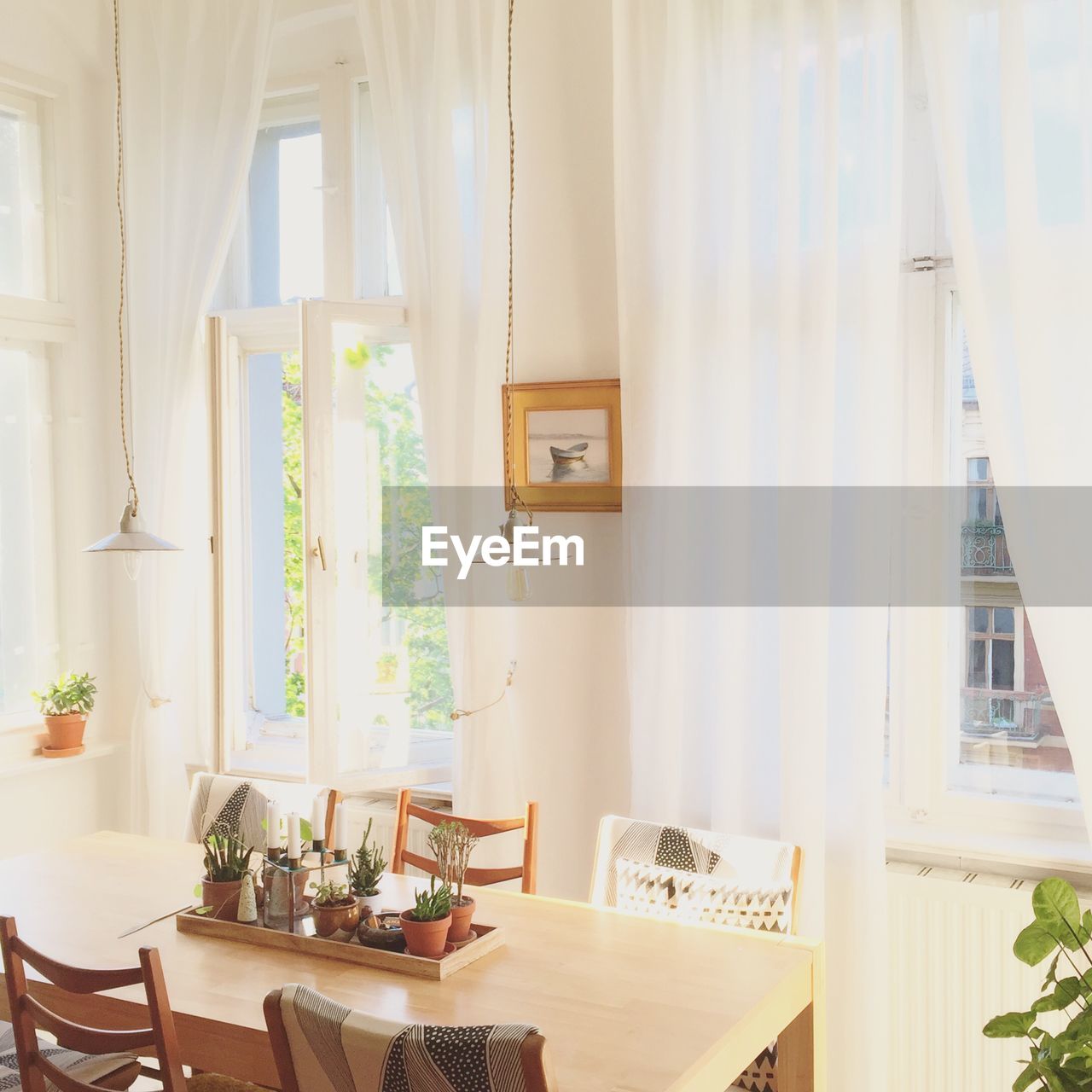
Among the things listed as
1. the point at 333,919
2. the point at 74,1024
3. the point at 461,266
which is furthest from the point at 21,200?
the point at 74,1024

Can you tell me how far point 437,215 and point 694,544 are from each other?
4.10ft

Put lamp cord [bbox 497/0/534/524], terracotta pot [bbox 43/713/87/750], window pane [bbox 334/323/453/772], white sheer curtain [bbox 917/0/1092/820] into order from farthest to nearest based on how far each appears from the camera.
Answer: terracotta pot [bbox 43/713/87/750] → window pane [bbox 334/323/453/772] → lamp cord [bbox 497/0/534/524] → white sheer curtain [bbox 917/0/1092/820]

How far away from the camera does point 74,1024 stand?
2033 mm

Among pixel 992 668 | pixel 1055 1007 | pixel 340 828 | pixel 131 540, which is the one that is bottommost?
pixel 340 828

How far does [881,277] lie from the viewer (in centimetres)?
289

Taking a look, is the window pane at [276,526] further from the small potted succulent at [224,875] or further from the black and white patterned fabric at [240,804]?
the small potted succulent at [224,875]

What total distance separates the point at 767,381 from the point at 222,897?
1.80 meters

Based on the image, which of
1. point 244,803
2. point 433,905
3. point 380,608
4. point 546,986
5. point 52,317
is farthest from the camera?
point 52,317

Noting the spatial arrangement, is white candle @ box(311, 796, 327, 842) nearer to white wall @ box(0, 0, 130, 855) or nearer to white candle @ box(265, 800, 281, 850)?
white candle @ box(265, 800, 281, 850)

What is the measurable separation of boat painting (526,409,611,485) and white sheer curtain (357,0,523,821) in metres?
0.12

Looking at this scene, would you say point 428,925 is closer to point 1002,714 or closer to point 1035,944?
point 1035,944

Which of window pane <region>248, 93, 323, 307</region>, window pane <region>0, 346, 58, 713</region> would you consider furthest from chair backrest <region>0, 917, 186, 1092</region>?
window pane <region>248, 93, 323, 307</region>

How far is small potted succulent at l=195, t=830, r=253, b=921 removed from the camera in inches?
97.8

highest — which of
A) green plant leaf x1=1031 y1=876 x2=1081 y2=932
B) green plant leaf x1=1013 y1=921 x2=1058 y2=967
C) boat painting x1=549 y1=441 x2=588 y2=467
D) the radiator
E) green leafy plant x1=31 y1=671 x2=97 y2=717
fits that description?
boat painting x1=549 y1=441 x2=588 y2=467
